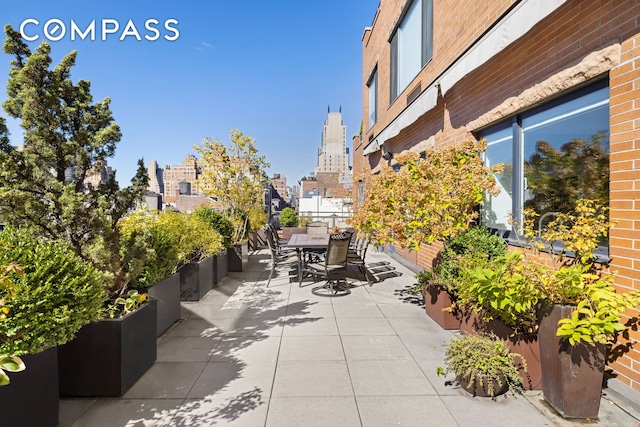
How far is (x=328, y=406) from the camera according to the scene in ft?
8.87

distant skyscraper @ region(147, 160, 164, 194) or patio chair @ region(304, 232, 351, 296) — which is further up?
distant skyscraper @ region(147, 160, 164, 194)

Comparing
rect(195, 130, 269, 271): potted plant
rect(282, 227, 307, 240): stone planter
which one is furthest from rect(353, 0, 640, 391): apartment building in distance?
rect(282, 227, 307, 240): stone planter

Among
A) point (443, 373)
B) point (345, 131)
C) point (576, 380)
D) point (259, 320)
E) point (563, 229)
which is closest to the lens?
point (576, 380)

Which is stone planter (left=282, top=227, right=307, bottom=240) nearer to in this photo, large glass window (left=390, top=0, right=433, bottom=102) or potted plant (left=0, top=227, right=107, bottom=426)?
large glass window (left=390, top=0, right=433, bottom=102)

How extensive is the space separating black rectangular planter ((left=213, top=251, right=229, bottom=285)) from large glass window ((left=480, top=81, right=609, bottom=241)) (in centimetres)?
531

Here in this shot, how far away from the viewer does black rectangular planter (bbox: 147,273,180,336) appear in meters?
4.17

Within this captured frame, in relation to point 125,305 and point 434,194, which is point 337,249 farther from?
point 125,305

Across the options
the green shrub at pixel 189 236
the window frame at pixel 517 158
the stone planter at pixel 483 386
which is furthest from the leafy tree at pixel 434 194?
the green shrub at pixel 189 236

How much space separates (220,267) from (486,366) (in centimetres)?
573

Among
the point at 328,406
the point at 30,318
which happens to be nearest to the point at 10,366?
the point at 30,318

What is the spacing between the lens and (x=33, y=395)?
7.16ft

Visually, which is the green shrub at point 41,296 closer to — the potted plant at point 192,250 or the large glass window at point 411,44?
the potted plant at point 192,250

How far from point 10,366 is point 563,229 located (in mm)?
3804

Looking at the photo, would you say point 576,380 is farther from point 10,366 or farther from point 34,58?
point 34,58
